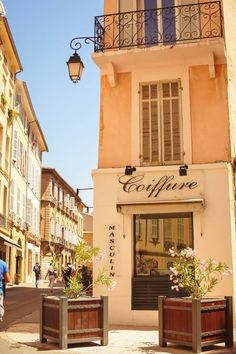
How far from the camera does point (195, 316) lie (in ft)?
25.4

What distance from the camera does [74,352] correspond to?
303 inches

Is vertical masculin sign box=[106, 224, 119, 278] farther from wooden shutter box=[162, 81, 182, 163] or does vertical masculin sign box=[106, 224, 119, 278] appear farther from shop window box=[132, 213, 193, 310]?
wooden shutter box=[162, 81, 182, 163]

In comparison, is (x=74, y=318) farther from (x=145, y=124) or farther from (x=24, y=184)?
(x=24, y=184)

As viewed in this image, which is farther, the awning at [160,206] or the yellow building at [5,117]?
the yellow building at [5,117]

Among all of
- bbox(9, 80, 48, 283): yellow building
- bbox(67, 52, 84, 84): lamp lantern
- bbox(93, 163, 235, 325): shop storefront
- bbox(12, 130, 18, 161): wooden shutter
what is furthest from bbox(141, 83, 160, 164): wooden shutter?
bbox(12, 130, 18, 161): wooden shutter

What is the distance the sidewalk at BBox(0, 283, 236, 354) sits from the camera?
781 cm

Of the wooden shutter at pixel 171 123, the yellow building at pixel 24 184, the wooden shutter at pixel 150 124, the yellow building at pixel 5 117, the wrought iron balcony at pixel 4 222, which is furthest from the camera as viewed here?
the yellow building at pixel 24 184

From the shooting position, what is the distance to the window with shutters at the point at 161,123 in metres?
11.9

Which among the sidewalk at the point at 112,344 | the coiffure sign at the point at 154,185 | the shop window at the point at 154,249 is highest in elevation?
the coiffure sign at the point at 154,185

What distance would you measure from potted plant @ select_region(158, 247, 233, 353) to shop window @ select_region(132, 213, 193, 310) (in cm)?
269

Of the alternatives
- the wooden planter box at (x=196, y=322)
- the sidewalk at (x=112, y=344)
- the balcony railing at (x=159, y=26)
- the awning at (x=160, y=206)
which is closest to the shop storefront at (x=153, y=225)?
the awning at (x=160, y=206)

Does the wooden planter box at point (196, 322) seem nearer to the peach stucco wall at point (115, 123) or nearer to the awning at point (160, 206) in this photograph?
the awning at point (160, 206)

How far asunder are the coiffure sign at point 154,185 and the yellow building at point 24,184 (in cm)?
2080

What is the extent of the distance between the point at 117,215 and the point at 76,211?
181ft
